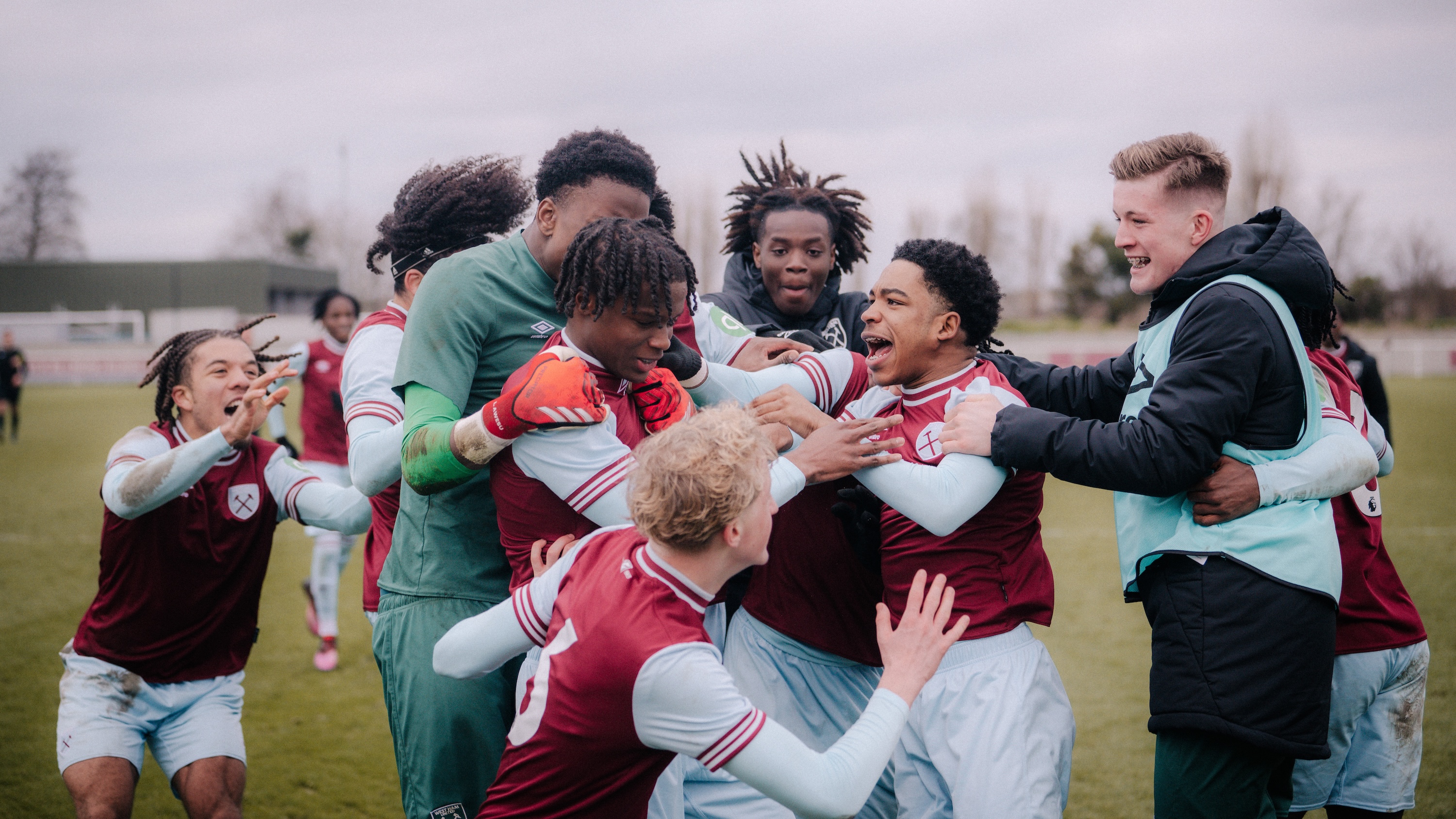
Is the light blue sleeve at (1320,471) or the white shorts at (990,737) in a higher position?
the light blue sleeve at (1320,471)

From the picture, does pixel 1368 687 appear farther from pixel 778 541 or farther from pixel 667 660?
pixel 667 660

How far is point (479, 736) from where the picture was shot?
9.14 ft

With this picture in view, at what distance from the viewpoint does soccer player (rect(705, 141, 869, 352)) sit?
4.38m

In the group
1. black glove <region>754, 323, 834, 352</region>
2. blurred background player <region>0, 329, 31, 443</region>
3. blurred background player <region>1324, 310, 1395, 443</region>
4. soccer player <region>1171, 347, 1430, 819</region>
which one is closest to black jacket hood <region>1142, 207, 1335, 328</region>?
soccer player <region>1171, 347, 1430, 819</region>

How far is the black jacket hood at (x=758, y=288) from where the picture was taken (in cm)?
451

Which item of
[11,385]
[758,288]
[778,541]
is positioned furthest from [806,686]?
[11,385]

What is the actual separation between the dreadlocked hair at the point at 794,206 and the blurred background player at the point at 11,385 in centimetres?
2002

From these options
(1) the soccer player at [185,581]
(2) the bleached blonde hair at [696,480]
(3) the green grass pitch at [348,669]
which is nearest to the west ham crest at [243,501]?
(1) the soccer player at [185,581]

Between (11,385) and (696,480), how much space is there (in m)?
22.7

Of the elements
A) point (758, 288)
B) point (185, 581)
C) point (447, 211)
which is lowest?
point (185, 581)

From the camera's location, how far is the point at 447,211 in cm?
382

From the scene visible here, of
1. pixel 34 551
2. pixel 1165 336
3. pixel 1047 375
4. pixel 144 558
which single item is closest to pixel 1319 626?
pixel 1165 336

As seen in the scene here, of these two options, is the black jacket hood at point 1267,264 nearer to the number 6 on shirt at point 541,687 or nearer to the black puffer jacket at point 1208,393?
the black puffer jacket at point 1208,393

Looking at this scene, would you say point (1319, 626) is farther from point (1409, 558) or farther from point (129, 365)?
point (129, 365)
